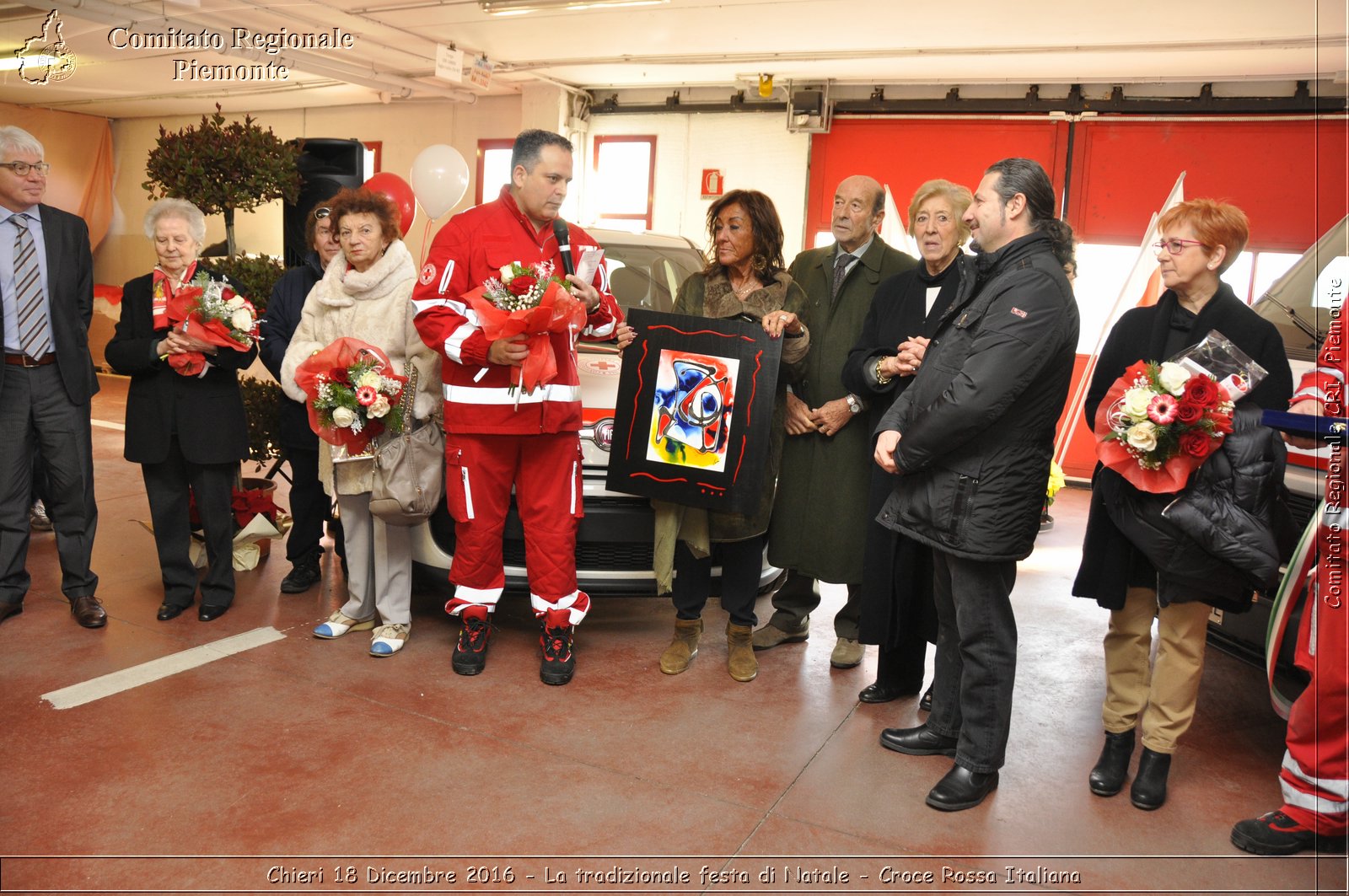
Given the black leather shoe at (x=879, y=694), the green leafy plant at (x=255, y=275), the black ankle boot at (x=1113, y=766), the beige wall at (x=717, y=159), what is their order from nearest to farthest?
the black ankle boot at (x=1113, y=766) < the black leather shoe at (x=879, y=694) < the green leafy plant at (x=255, y=275) < the beige wall at (x=717, y=159)

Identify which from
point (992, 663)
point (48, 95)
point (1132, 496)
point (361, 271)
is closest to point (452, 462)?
point (361, 271)

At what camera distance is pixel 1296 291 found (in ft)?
14.3

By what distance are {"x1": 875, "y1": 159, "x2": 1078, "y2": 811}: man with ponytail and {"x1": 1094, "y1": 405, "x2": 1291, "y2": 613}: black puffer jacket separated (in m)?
0.39

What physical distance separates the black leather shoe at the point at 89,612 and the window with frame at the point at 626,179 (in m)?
8.53

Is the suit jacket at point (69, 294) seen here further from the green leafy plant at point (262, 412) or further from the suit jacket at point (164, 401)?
the green leafy plant at point (262, 412)

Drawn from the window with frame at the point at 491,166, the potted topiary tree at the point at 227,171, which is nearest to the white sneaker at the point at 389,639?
the potted topiary tree at the point at 227,171

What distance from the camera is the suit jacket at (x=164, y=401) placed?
13.9 ft

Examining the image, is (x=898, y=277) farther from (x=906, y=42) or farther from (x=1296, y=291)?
(x=906, y=42)

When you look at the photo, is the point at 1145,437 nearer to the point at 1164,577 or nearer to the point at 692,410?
the point at 1164,577

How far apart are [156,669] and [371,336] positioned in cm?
152

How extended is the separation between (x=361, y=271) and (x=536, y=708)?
1.90m

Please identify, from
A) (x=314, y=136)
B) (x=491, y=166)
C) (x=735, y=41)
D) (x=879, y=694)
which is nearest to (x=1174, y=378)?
(x=879, y=694)

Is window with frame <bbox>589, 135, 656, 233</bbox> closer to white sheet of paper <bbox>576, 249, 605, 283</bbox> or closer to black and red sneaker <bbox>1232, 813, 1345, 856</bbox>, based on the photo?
white sheet of paper <bbox>576, 249, 605, 283</bbox>

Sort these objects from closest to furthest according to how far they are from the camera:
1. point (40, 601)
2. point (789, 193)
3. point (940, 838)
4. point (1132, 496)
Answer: point (940, 838) < point (1132, 496) < point (40, 601) < point (789, 193)
